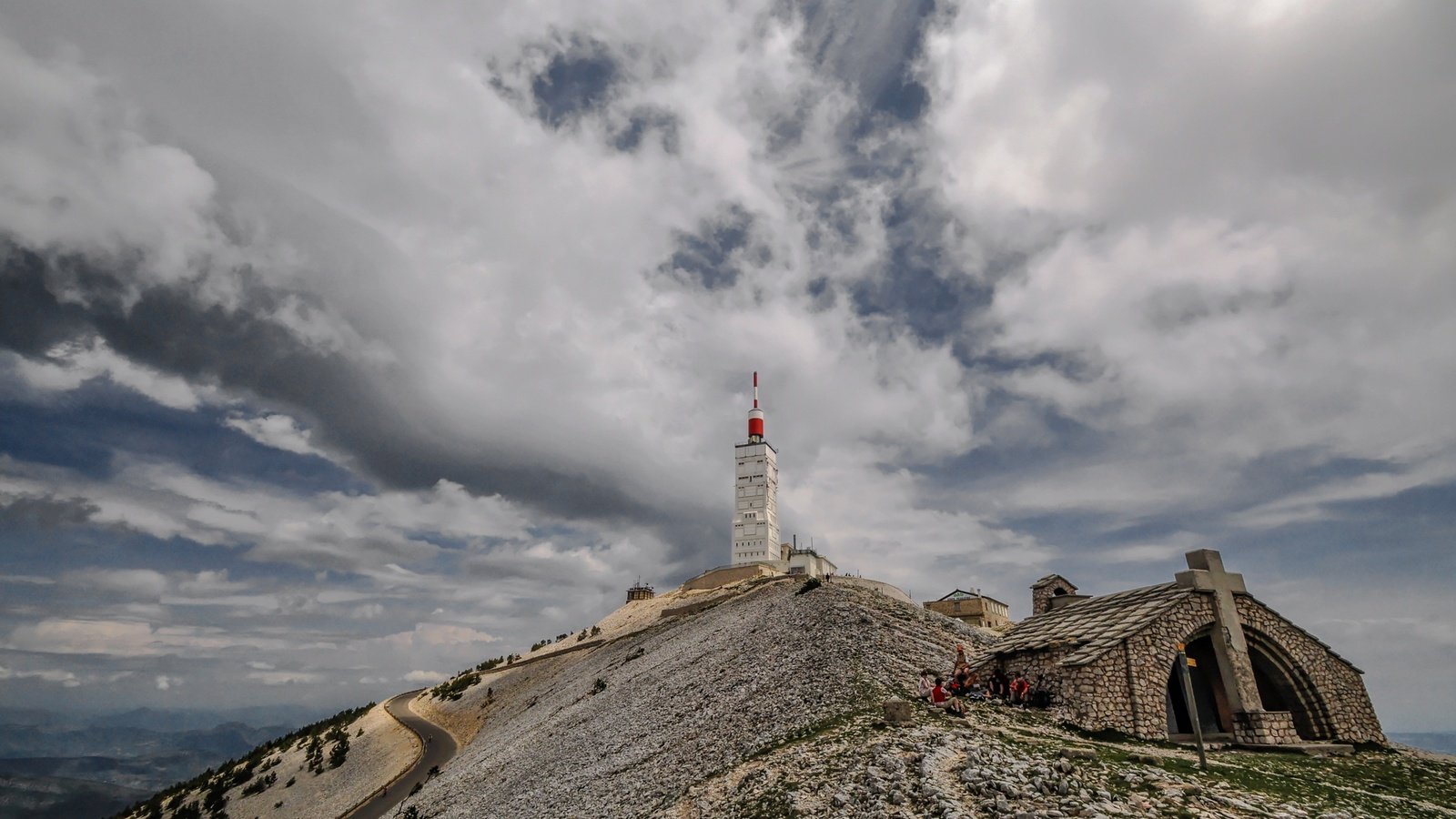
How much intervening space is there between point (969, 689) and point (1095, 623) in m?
5.79

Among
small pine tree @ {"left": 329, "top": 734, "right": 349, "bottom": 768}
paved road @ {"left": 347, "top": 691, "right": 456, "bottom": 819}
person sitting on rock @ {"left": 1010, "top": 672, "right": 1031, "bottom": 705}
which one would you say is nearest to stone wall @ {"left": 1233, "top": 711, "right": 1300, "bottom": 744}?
person sitting on rock @ {"left": 1010, "top": 672, "right": 1031, "bottom": 705}

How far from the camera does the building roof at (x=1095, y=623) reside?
25.7 m

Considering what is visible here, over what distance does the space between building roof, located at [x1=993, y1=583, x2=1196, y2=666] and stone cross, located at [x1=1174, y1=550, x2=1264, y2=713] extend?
36.0 inches

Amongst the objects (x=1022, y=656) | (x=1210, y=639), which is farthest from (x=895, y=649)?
(x=1210, y=639)

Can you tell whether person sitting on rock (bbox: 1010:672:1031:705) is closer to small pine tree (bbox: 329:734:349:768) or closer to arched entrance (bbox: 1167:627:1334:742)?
arched entrance (bbox: 1167:627:1334:742)

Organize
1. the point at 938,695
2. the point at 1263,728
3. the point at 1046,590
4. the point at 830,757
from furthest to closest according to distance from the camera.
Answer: the point at 1046,590 < the point at 938,695 < the point at 1263,728 < the point at 830,757

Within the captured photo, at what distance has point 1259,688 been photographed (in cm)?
2873

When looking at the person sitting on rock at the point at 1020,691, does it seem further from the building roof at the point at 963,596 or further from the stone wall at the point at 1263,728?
the building roof at the point at 963,596

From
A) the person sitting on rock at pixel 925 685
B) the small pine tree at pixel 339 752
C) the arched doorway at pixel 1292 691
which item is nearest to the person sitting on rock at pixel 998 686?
the person sitting on rock at pixel 925 685

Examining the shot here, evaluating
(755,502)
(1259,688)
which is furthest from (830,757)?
(755,502)

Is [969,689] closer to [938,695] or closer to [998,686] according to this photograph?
[998,686]

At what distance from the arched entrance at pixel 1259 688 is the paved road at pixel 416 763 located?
44200 millimetres

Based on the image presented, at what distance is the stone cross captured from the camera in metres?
26.2

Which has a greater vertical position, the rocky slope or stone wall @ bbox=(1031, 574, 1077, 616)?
stone wall @ bbox=(1031, 574, 1077, 616)
